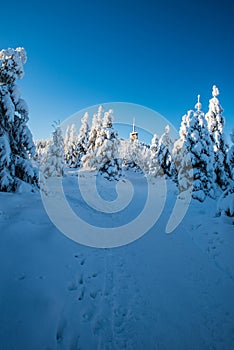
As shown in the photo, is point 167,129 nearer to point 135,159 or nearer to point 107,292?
point 135,159

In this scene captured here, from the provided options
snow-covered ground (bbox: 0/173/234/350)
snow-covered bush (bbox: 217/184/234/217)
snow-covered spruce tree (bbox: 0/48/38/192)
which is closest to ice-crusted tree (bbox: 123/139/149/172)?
snow-covered spruce tree (bbox: 0/48/38/192)

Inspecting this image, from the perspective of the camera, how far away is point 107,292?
15.9ft

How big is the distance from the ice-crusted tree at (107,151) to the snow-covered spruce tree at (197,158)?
1175 centimetres

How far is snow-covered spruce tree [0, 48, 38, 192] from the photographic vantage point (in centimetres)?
965

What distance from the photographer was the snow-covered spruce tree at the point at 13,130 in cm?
965

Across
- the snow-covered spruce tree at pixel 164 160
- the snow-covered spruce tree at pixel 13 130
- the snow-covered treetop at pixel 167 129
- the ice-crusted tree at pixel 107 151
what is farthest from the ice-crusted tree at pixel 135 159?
the snow-covered spruce tree at pixel 13 130

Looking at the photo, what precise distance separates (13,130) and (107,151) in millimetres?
17816

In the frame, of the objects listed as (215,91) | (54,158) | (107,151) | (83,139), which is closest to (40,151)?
(83,139)

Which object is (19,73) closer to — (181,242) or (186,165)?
(181,242)

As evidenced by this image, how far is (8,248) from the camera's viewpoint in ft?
16.9

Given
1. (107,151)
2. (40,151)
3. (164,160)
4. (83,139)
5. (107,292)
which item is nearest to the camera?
(107,292)

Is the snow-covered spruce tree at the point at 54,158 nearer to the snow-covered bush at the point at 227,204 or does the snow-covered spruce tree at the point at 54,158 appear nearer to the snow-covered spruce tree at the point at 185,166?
the snow-covered spruce tree at the point at 185,166

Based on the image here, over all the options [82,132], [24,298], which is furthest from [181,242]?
[82,132]

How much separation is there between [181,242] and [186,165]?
1157 centimetres
